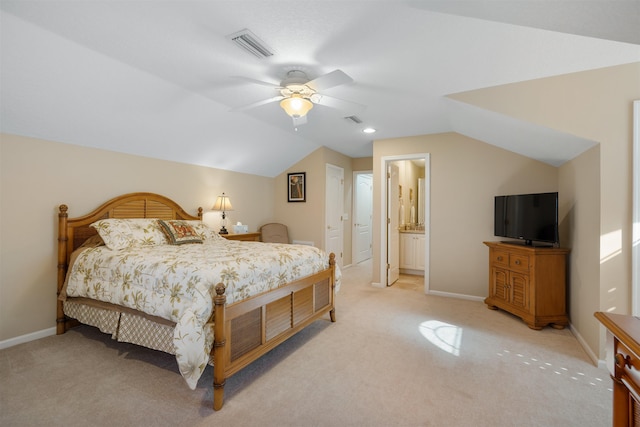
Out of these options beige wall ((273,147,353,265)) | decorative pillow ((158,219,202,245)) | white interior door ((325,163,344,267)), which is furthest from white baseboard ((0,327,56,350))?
white interior door ((325,163,344,267))

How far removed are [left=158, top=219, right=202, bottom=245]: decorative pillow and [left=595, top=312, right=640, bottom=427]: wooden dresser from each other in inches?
→ 142

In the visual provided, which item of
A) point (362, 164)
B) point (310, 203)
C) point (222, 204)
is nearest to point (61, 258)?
point (222, 204)

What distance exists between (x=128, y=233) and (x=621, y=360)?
3.73 m

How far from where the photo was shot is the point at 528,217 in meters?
3.49

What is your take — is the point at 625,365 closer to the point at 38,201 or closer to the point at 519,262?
the point at 519,262

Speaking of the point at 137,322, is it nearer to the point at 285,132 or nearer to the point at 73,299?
the point at 73,299

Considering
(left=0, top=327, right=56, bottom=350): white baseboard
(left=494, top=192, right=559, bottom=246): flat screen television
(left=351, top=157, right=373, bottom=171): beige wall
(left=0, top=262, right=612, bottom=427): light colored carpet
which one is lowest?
(left=0, top=262, right=612, bottom=427): light colored carpet

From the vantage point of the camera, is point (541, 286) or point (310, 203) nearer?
point (541, 286)

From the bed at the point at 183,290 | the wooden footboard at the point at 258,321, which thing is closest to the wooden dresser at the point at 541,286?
the bed at the point at 183,290

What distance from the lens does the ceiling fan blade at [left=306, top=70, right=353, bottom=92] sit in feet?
7.11

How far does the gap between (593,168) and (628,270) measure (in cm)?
89

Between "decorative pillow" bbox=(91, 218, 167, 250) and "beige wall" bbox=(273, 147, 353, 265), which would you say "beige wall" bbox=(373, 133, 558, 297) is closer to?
"beige wall" bbox=(273, 147, 353, 265)

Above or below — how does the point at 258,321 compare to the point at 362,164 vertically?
below

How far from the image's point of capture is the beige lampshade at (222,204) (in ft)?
15.6
